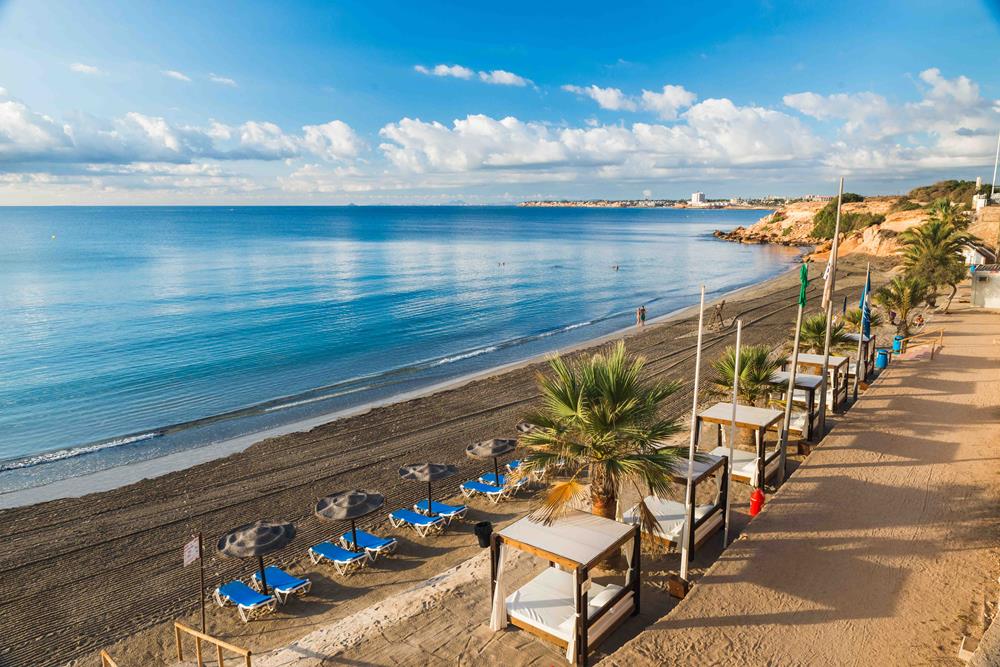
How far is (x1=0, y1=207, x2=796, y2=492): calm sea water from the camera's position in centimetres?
2359

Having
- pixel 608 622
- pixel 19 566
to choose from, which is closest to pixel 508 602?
pixel 608 622

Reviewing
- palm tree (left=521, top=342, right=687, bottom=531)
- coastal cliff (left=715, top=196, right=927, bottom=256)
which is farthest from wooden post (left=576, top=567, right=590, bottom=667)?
coastal cliff (left=715, top=196, right=927, bottom=256)

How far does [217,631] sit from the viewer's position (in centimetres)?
1031

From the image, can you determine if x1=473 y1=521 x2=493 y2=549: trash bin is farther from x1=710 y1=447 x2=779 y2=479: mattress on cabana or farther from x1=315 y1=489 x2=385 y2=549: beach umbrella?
x1=710 y1=447 x2=779 y2=479: mattress on cabana

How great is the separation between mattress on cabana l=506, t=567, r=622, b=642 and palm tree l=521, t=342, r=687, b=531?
1.18 metres

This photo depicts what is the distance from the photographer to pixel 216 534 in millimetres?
14133

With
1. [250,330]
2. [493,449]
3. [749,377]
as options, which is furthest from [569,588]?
[250,330]

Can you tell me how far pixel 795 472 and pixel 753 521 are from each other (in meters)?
3.12

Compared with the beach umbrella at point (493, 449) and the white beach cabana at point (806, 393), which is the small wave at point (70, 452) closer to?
the beach umbrella at point (493, 449)

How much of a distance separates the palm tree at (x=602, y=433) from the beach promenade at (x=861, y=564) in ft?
6.27

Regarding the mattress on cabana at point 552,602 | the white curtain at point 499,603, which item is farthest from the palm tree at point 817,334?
the white curtain at point 499,603

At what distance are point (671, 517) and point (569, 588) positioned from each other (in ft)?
10.4

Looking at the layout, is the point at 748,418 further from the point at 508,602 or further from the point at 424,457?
the point at 424,457

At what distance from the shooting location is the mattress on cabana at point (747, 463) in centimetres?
1359
